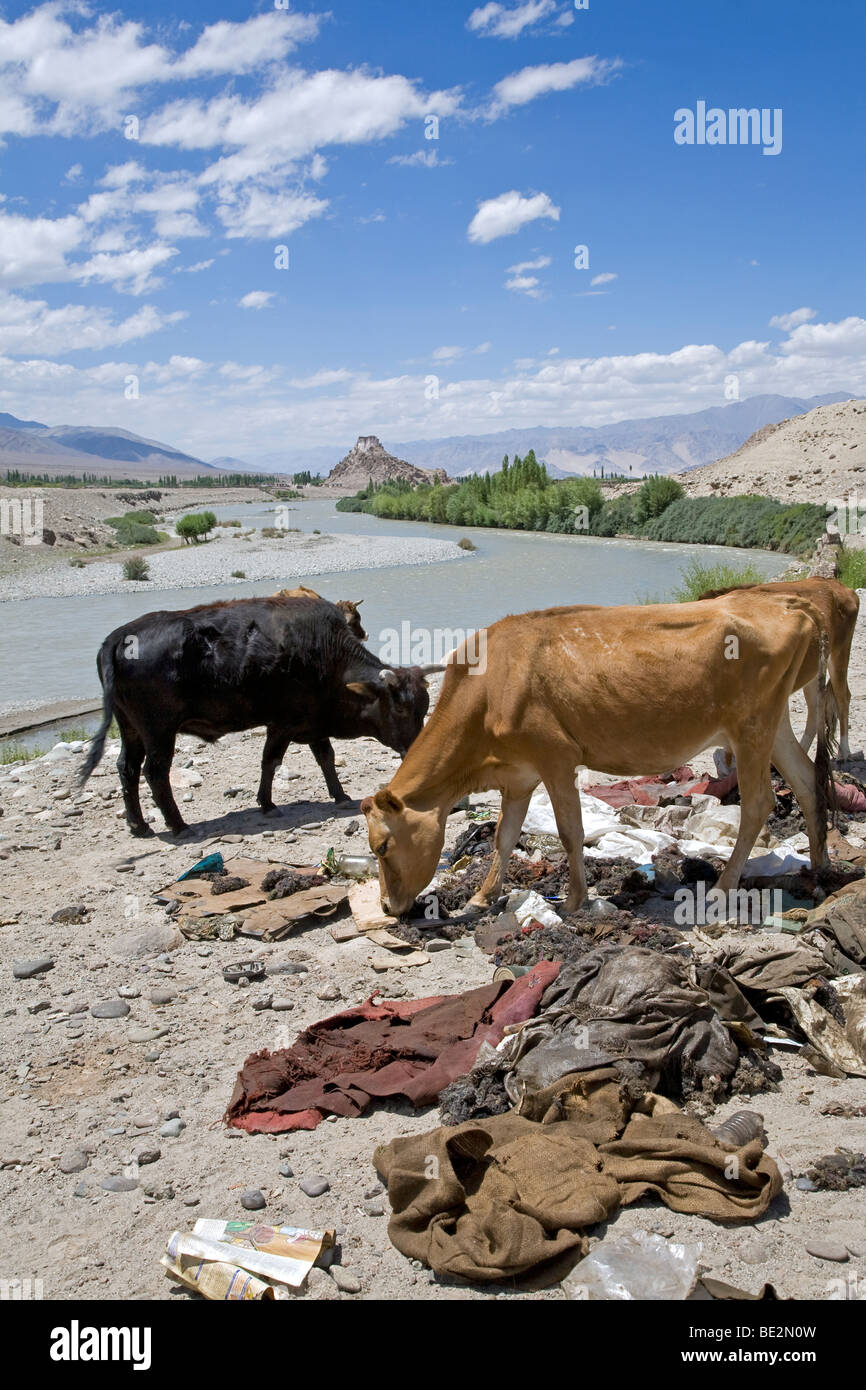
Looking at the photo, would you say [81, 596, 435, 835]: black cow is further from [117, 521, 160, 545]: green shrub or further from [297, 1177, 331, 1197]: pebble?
[117, 521, 160, 545]: green shrub

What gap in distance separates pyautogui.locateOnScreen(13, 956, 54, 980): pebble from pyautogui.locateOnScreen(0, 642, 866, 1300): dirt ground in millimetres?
55

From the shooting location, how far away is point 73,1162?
4.64 metres

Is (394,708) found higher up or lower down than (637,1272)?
higher up

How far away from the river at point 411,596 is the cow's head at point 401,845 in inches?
430

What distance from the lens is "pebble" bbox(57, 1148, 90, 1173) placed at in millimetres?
4609

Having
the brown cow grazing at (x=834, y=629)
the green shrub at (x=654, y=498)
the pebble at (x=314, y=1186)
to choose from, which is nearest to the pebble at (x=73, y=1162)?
the pebble at (x=314, y=1186)

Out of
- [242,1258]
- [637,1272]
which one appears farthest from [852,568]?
[242,1258]

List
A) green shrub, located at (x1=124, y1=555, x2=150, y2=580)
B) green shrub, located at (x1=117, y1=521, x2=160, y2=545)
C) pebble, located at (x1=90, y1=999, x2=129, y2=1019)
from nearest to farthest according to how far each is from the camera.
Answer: pebble, located at (x1=90, y1=999, x2=129, y2=1019) < green shrub, located at (x1=124, y1=555, x2=150, y2=580) < green shrub, located at (x1=117, y1=521, x2=160, y2=545)

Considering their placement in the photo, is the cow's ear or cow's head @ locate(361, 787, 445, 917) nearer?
cow's head @ locate(361, 787, 445, 917)

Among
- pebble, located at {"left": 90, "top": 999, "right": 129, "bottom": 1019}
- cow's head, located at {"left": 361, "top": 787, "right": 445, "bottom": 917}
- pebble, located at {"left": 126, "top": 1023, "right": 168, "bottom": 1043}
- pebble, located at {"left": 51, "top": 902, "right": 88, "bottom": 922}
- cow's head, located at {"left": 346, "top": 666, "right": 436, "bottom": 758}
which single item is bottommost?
pebble, located at {"left": 126, "top": 1023, "right": 168, "bottom": 1043}

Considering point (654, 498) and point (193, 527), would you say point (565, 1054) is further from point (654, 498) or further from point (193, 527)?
point (654, 498)

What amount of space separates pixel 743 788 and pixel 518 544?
5274cm

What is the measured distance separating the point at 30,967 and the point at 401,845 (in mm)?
2457
